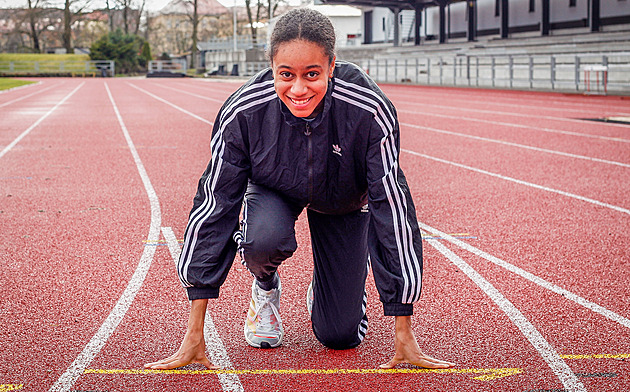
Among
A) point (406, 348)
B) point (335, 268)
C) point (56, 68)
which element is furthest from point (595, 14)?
point (56, 68)

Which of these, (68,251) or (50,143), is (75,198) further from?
(50,143)

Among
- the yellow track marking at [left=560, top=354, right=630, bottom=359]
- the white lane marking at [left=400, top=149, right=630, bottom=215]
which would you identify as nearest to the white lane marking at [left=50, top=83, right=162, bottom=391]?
the yellow track marking at [left=560, top=354, right=630, bottom=359]

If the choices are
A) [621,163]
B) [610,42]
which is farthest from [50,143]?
[610,42]

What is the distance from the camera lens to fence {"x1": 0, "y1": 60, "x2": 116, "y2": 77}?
193ft

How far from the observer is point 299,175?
129 inches

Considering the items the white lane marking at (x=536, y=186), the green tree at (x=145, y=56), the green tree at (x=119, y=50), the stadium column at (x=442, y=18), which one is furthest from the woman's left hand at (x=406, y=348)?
the green tree at (x=145, y=56)

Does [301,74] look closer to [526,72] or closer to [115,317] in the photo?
[115,317]

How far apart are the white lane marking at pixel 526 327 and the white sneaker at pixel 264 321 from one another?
4.02 feet

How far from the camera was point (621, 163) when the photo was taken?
9.96m

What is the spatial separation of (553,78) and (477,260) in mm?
22190

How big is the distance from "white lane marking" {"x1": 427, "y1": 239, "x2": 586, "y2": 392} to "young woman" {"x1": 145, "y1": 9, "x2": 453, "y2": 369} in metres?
0.50

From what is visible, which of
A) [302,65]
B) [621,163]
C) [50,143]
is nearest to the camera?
[302,65]

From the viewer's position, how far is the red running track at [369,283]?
129 inches

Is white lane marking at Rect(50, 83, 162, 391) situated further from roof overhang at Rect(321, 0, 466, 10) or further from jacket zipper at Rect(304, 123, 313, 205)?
roof overhang at Rect(321, 0, 466, 10)
